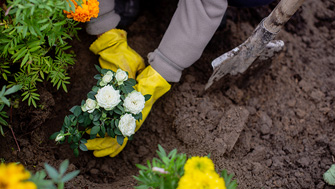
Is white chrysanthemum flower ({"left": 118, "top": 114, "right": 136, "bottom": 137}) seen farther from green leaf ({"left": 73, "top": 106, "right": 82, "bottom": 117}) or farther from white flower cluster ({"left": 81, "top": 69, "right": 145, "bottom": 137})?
green leaf ({"left": 73, "top": 106, "right": 82, "bottom": 117})

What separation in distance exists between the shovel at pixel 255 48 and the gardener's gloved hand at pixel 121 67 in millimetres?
426

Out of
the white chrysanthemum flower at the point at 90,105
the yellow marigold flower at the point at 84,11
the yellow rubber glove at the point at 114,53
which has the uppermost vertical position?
the yellow marigold flower at the point at 84,11

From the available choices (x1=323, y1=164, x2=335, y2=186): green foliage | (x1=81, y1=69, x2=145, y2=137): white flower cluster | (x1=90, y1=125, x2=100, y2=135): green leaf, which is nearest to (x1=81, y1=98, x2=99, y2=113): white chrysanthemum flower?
(x1=81, y1=69, x2=145, y2=137): white flower cluster

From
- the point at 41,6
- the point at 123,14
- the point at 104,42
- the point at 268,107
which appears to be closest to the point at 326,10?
the point at 268,107

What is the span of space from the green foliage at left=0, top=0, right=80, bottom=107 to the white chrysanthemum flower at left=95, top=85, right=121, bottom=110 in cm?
44

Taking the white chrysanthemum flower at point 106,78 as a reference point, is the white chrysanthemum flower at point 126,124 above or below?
below

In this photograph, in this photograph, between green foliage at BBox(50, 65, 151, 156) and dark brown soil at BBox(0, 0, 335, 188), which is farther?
dark brown soil at BBox(0, 0, 335, 188)

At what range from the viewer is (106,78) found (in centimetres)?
170

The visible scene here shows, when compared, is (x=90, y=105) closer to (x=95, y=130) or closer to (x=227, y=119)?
(x=95, y=130)

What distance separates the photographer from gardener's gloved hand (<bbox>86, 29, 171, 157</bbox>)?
6.45 feet

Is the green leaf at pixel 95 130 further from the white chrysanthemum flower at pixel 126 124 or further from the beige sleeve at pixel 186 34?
the beige sleeve at pixel 186 34

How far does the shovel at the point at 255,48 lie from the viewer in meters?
1.90

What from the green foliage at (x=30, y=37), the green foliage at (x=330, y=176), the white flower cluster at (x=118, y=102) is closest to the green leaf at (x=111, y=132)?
the white flower cluster at (x=118, y=102)

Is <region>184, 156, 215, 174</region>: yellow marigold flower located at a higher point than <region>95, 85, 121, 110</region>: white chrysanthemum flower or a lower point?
higher
